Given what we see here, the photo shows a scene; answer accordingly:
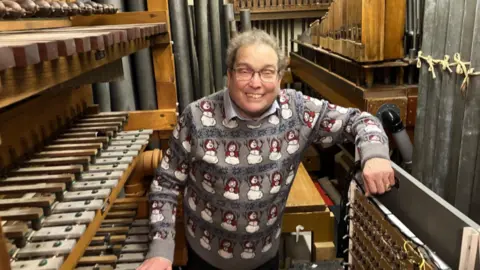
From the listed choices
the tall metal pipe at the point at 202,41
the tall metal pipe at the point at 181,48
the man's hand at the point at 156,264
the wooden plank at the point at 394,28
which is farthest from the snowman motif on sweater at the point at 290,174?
the tall metal pipe at the point at 202,41

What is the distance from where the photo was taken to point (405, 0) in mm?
2617

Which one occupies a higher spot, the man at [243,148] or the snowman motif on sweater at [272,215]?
the man at [243,148]

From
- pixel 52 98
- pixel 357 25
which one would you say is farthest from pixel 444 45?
pixel 52 98

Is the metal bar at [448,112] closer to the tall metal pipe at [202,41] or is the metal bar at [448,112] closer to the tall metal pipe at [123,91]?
the tall metal pipe at [123,91]

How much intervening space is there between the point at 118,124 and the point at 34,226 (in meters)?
1.03

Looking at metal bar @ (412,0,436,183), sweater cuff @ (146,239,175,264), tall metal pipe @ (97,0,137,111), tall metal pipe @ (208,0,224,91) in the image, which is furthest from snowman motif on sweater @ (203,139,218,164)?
tall metal pipe @ (208,0,224,91)

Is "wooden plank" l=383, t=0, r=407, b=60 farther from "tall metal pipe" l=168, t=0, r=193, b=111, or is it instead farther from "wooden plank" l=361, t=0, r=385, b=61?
"tall metal pipe" l=168, t=0, r=193, b=111

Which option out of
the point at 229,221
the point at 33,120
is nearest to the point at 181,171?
the point at 229,221

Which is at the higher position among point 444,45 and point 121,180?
point 444,45

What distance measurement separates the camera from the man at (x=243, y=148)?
1.62 m

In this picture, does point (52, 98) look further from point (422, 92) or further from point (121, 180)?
point (422, 92)

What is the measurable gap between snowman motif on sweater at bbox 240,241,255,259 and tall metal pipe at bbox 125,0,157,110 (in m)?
1.11

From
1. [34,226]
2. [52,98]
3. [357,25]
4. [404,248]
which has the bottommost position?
[404,248]

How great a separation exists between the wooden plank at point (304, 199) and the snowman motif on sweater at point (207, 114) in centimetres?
102
